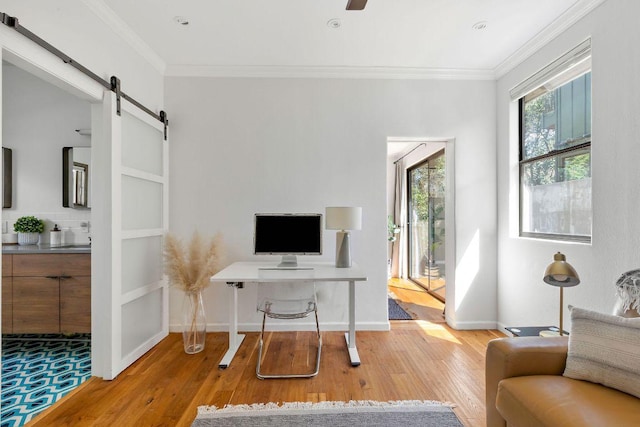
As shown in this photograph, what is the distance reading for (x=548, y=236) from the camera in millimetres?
2678

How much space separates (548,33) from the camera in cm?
256

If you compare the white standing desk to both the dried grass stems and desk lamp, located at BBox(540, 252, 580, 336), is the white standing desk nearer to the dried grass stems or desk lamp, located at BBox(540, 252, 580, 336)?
the dried grass stems

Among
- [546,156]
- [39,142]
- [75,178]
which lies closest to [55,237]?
[75,178]

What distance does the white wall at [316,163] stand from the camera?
3195 millimetres

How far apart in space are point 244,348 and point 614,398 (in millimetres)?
2420

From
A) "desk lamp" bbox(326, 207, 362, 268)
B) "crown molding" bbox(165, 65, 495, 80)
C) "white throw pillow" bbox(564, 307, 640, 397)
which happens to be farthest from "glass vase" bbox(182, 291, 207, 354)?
"white throw pillow" bbox(564, 307, 640, 397)

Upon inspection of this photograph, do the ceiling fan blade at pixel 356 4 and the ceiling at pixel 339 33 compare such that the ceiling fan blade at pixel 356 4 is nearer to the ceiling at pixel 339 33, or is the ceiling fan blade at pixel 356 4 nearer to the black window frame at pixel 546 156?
the ceiling at pixel 339 33

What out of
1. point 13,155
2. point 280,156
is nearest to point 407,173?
point 280,156

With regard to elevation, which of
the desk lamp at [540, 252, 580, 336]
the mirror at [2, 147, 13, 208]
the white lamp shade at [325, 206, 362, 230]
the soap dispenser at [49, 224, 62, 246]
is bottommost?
the desk lamp at [540, 252, 580, 336]

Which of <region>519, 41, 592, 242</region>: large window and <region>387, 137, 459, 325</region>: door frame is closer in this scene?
<region>519, 41, 592, 242</region>: large window

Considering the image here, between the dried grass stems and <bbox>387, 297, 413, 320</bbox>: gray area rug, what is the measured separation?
200cm

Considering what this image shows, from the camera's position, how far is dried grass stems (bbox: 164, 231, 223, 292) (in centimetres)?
279

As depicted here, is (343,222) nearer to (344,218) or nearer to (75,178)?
(344,218)

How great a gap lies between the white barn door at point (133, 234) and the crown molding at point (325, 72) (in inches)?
25.7
